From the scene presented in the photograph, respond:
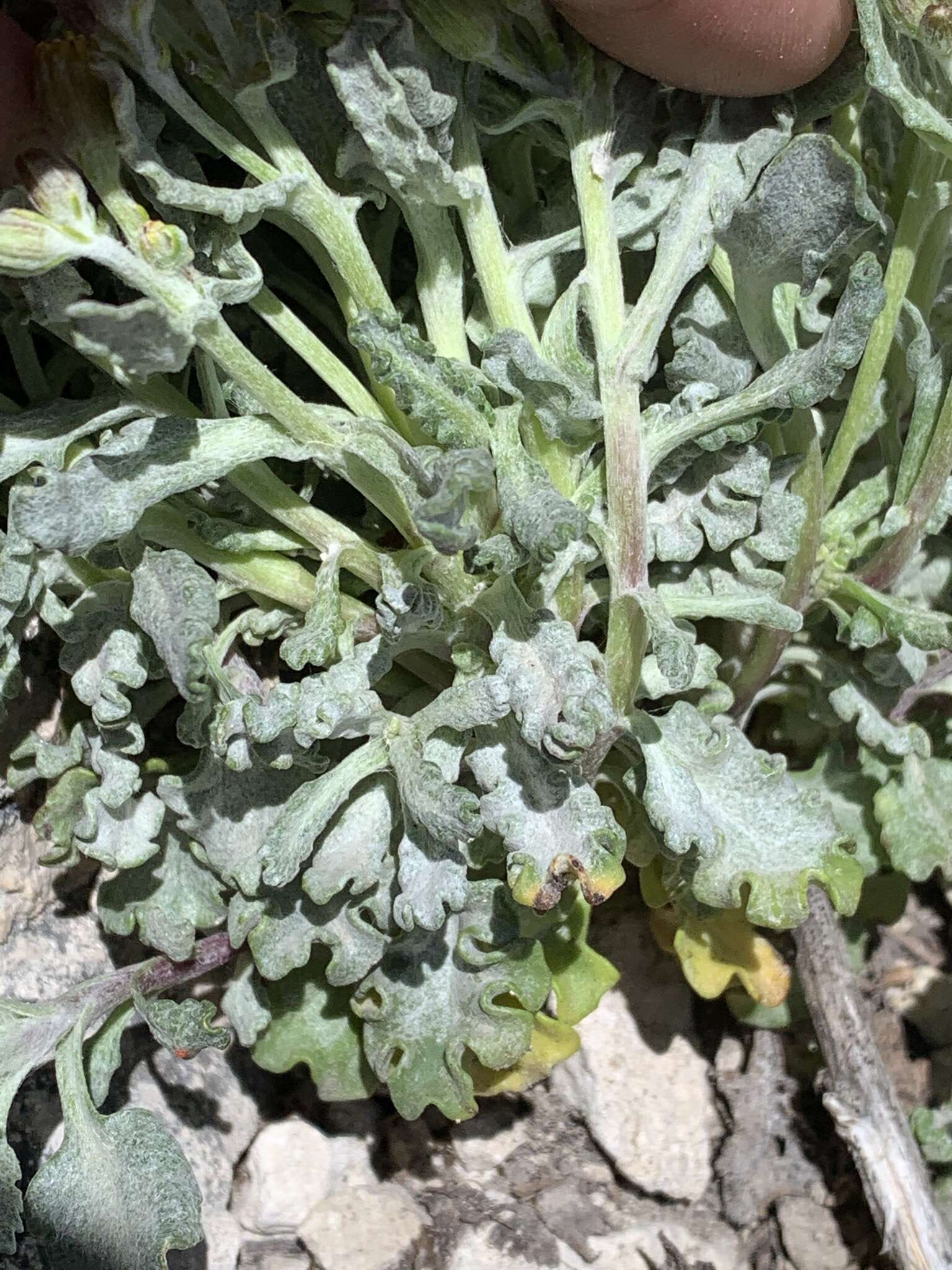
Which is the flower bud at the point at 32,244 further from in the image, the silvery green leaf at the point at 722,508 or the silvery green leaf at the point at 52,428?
the silvery green leaf at the point at 722,508

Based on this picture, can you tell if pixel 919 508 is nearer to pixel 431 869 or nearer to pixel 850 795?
pixel 850 795

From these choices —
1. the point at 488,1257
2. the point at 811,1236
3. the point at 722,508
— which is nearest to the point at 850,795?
the point at 722,508

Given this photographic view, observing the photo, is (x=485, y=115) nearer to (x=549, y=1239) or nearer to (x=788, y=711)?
(x=788, y=711)

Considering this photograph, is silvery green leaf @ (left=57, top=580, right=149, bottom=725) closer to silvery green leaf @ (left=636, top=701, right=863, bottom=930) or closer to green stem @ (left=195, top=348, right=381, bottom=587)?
green stem @ (left=195, top=348, right=381, bottom=587)

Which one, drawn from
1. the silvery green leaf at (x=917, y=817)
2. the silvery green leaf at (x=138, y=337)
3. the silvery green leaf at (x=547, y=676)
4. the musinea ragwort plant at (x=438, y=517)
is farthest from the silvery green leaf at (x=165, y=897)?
the silvery green leaf at (x=917, y=817)

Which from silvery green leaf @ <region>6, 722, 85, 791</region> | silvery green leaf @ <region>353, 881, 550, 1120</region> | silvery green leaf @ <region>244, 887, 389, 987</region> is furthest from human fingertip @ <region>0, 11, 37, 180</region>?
silvery green leaf @ <region>353, 881, 550, 1120</region>
